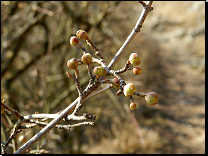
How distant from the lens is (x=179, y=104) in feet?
21.8

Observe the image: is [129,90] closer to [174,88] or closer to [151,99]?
[151,99]

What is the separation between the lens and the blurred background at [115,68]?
2623mm

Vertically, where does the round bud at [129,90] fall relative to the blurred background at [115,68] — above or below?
below

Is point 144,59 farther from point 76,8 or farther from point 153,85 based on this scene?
point 76,8

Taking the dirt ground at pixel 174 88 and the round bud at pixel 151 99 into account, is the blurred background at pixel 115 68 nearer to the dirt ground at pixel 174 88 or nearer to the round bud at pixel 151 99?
the dirt ground at pixel 174 88

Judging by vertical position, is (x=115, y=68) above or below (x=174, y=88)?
below

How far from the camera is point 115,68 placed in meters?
3.81

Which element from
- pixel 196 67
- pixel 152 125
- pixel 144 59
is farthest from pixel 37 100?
pixel 196 67

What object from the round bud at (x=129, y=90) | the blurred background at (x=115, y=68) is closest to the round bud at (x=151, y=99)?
the round bud at (x=129, y=90)

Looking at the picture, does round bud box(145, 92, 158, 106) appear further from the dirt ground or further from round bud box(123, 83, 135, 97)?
the dirt ground

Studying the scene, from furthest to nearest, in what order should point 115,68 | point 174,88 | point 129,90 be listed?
point 174,88, point 115,68, point 129,90

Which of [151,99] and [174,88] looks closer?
[151,99]

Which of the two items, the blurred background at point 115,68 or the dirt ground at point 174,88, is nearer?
the blurred background at point 115,68

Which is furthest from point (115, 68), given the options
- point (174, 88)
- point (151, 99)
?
point (174, 88)
